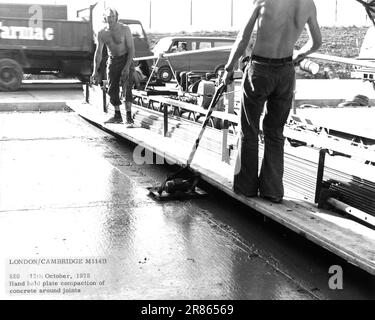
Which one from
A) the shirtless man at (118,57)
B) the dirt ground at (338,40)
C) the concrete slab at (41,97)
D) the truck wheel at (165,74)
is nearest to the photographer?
the shirtless man at (118,57)

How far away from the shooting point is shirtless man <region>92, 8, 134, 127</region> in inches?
315

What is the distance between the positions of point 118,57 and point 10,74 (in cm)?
925

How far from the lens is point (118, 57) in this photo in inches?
322

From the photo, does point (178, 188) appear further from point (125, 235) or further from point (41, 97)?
point (41, 97)

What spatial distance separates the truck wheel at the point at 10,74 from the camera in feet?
53.3

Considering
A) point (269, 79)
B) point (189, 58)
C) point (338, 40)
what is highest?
point (338, 40)

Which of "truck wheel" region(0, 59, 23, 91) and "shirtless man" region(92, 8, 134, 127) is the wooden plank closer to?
A: "shirtless man" region(92, 8, 134, 127)

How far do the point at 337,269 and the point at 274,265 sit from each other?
43 centimetres

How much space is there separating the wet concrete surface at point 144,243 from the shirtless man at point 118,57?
1738 millimetres

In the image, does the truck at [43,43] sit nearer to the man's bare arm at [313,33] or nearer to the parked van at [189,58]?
the parked van at [189,58]

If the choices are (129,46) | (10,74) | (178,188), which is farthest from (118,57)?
(10,74)

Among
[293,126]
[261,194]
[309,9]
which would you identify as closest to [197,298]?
[261,194]

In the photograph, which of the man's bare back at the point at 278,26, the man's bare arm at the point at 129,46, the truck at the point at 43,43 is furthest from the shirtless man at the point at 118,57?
the truck at the point at 43,43

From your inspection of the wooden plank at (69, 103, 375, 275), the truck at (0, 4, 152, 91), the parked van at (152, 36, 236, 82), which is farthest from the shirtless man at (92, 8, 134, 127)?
the parked van at (152, 36, 236, 82)
